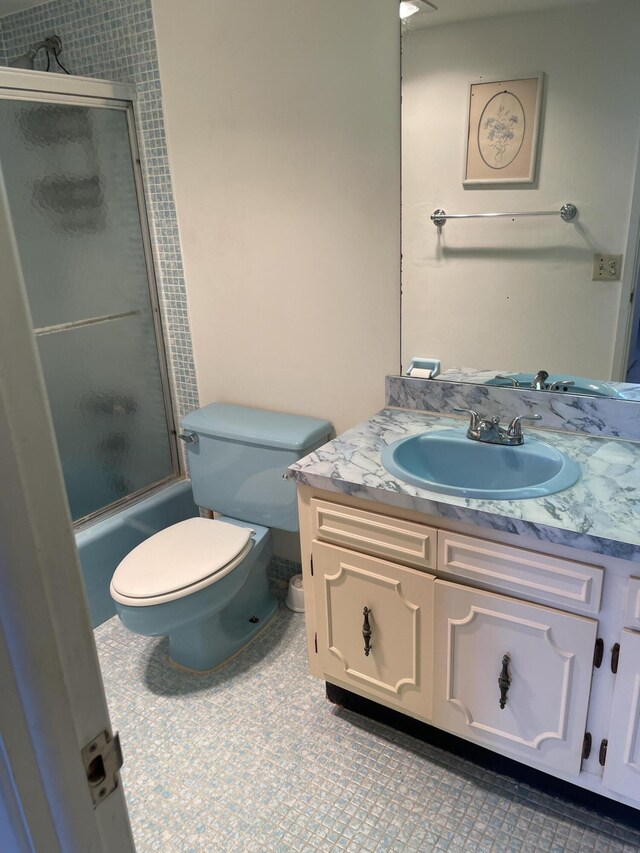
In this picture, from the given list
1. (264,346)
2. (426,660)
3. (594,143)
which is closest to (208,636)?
(426,660)

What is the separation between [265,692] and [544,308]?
1433mm

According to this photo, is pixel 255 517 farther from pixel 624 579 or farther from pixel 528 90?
pixel 528 90

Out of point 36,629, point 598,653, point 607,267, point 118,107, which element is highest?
point 118,107

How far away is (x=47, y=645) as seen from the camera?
21.8 inches

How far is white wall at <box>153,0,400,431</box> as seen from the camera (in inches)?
74.9

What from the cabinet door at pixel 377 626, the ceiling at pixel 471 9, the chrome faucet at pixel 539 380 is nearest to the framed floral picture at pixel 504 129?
the ceiling at pixel 471 9

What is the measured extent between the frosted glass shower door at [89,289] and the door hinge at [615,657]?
191 cm

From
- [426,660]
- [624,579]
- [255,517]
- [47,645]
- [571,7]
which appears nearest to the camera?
[47,645]

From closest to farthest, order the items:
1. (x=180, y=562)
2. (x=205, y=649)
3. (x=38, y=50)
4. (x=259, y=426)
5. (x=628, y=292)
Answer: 1. (x=628, y=292)
2. (x=180, y=562)
3. (x=205, y=649)
4. (x=259, y=426)
5. (x=38, y=50)

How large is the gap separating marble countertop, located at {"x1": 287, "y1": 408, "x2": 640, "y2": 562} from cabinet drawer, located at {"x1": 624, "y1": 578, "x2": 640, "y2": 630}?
0.08 metres

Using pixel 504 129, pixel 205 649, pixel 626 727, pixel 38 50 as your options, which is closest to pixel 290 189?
pixel 504 129

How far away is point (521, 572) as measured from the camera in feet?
4.71

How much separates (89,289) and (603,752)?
7.19 ft

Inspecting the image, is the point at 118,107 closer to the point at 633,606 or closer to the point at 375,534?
the point at 375,534
